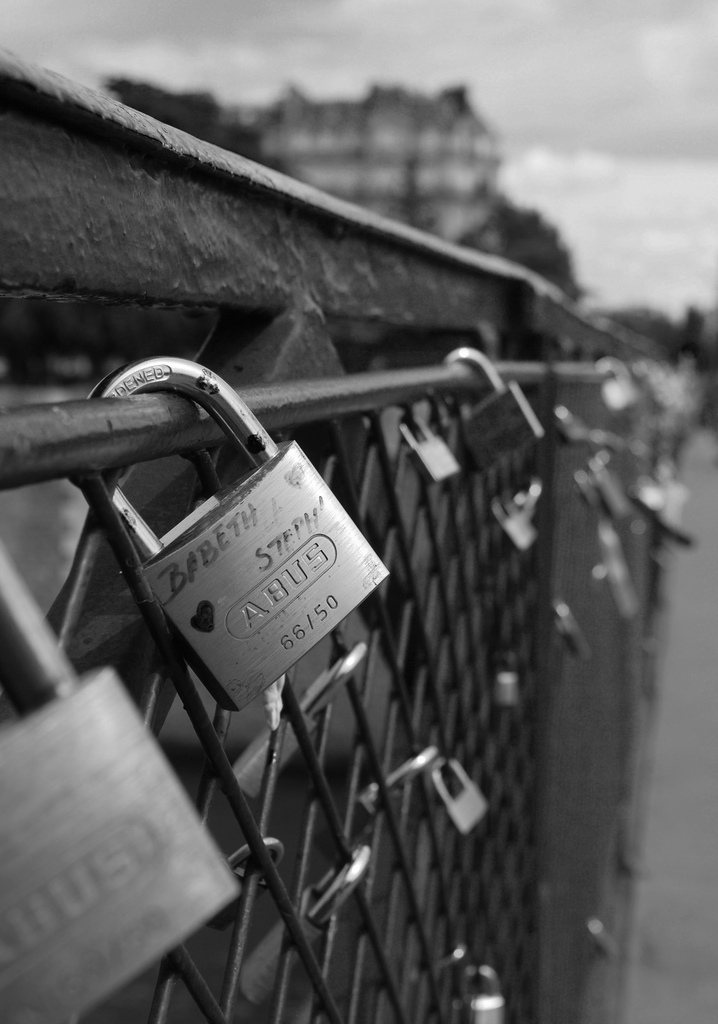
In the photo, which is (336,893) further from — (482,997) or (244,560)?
(482,997)

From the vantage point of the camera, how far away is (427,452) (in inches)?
48.8

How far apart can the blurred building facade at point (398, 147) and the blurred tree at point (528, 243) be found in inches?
279

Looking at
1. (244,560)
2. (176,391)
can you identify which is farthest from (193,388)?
(244,560)

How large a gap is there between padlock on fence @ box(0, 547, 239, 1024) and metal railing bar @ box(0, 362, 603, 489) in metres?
0.09

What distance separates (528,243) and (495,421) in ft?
204

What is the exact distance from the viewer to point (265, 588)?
0.68 metres

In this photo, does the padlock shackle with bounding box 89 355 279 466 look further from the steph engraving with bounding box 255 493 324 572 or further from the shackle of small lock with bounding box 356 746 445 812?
the shackle of small lock with bounding box 356 746 445 812

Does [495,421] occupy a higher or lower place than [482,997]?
higher

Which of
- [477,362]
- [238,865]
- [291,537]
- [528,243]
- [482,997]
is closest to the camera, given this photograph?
[291,537]

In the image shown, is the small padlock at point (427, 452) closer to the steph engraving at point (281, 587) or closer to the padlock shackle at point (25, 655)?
the steph engraving at point (281, 587)

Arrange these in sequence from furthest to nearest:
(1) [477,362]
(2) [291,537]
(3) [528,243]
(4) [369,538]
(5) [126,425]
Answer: (3) [528,243] → (1) [477,362] → (4) [369,538] → (2) [291,537] → (5) [126,425]

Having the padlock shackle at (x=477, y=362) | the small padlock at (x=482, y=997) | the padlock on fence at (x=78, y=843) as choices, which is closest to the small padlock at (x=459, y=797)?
the small padlock at (x=482, y=997)

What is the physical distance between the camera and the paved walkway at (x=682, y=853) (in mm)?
3334

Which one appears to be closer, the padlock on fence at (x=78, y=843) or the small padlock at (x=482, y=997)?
the padlock on fence at (x=78, y=843)
